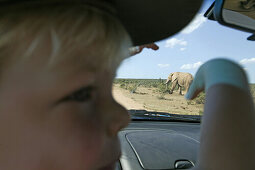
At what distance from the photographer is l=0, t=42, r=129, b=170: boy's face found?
2.14 ft

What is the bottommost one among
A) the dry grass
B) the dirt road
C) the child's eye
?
the dry grass

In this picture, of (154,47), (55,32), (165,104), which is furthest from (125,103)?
(55,32)

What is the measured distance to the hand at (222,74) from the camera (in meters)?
0.96

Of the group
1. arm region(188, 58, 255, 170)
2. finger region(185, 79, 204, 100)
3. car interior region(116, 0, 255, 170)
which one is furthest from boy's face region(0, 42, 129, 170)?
car interior region(116, 0, 255, 170)

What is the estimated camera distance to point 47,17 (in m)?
0.74

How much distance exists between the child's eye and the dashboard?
51.4 inches

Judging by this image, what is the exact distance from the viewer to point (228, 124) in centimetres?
89

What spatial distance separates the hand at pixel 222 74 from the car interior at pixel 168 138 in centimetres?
37

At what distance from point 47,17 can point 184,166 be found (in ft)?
5.92

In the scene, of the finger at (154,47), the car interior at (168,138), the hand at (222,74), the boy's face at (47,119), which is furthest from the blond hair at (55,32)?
the car interior at (168,138)

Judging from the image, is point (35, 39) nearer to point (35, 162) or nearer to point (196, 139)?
point (35, 162)

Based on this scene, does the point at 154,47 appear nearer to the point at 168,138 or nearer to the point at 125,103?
the point at 168,138

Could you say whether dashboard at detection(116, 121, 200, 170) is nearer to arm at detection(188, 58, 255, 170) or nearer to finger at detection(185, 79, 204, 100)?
finger at detection(185, 79, 204, 100)

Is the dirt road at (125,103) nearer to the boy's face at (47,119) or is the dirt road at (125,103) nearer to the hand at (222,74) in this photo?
the boy's face at (47,119)
